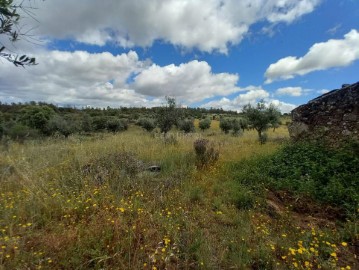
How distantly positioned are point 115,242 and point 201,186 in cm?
280

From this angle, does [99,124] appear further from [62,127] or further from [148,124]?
[62,127]

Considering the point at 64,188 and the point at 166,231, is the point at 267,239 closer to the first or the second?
the point at 166,231

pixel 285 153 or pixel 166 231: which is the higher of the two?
pixel 285 153

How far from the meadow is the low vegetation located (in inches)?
0.7

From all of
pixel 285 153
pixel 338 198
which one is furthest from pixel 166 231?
pixel 285 153

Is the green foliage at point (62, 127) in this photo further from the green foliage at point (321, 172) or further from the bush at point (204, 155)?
the green foliage at point (321, 172)

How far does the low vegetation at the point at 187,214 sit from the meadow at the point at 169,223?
0.7 inches

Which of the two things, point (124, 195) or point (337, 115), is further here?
point (337, 115)

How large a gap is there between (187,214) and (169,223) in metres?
0.62

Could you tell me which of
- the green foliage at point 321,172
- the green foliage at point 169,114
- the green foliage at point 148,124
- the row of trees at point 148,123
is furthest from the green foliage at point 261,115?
the green foliage at point 148,124

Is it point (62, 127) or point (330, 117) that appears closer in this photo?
point (330, 117)

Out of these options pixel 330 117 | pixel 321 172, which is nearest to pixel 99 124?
pixel 330 117

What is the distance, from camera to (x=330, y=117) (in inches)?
325

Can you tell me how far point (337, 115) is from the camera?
317 inches
